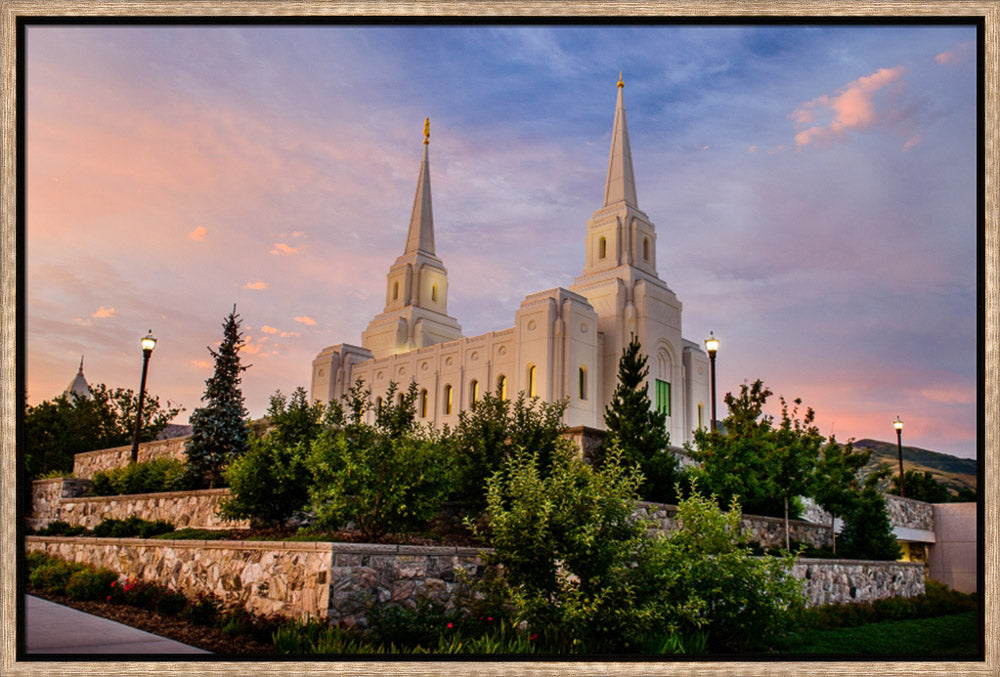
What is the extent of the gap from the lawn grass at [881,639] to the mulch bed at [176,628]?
6393mm

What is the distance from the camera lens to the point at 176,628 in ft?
28.2

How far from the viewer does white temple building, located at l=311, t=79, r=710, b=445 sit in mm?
37406

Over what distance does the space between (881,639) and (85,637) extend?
1081cm

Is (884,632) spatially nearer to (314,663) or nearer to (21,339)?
(314,663)

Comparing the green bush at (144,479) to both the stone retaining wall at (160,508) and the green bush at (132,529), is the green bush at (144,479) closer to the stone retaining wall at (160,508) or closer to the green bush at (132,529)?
the stone retaining wall at (160,508)

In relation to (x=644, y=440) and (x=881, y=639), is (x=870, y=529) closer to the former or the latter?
(x=644, y=440)

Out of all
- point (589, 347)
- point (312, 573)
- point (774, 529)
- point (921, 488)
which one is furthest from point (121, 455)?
point (921, 488)

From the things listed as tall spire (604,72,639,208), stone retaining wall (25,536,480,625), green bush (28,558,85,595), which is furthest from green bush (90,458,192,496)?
tall spire (604,72,639,208)

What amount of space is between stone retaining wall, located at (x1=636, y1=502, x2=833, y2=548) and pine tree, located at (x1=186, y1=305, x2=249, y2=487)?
9.31 meters

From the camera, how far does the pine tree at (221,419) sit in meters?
17.2

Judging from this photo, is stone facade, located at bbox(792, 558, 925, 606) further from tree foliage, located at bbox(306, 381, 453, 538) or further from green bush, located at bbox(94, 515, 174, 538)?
green bush, located at bbox(94, 515, 174, 538)

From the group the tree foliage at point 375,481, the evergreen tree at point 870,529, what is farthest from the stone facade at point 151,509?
the evergreen tree at point 870,529

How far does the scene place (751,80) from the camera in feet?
32.1

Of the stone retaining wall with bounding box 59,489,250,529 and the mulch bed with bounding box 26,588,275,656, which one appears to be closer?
the mulch bed with bounding box 26,588,275,656
